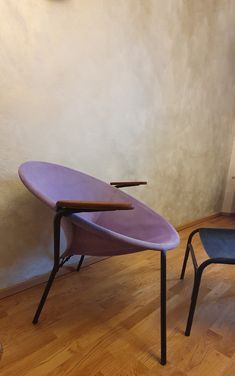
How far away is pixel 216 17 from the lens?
97.2 inches

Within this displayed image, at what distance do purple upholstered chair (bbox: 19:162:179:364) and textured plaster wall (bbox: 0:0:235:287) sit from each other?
0.89 ft

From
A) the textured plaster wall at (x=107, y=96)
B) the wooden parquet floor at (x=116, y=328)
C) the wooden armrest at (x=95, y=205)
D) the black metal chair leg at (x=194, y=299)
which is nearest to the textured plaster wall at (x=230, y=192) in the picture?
the textured plaster wall at (x=107, y=96)

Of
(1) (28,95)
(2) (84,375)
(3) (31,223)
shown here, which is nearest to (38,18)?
(1) (28,95)

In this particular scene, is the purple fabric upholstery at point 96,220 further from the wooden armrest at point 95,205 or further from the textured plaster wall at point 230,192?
the textured plaster wall at point 230,192

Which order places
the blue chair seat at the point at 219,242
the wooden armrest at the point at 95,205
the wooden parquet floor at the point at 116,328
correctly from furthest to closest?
the blue chair seat at the point at 219,242, the wooden parquet floor at the point at 116,328, the wooden armrest at the point at 95,205

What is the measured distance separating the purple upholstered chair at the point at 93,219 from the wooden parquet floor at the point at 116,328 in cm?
11

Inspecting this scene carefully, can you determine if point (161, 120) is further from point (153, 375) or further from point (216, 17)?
point (153, 375)

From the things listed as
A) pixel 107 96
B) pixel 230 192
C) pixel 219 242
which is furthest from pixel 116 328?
pixel 230 192

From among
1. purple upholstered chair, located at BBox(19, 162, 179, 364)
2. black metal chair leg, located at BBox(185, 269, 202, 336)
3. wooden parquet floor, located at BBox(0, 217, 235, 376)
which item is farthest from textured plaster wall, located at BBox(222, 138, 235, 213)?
black metal chair leg, located at BBox(185, 269, 202, 336)

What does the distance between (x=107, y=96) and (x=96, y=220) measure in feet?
2.77

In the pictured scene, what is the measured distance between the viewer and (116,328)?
128 centimetres

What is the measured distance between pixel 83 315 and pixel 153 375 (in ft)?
1.52

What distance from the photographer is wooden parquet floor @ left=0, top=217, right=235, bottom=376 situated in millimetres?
1066

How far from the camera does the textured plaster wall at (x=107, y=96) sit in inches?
53.5
